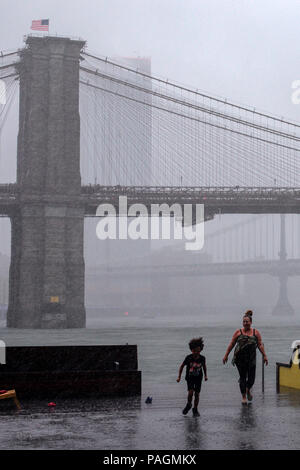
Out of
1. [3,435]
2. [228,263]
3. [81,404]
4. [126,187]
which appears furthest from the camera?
[228,263]

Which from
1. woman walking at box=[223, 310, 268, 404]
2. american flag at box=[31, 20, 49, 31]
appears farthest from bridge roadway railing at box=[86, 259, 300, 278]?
woman walking at box=[223, 310, 268, 404]

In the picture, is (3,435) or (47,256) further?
(47,256)

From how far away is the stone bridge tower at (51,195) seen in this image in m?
69.8

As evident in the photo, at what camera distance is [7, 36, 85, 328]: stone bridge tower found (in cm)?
6975

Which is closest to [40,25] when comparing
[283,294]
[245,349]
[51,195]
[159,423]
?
[51,195]

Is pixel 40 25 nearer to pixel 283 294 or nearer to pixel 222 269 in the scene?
pixel 222 269

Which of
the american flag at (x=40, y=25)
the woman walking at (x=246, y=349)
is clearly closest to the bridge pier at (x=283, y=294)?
the american flag at (x=40, y=25)

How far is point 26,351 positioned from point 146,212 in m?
59.1

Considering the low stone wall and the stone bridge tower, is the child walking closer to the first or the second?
the low stone wall

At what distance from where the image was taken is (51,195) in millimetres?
70438
